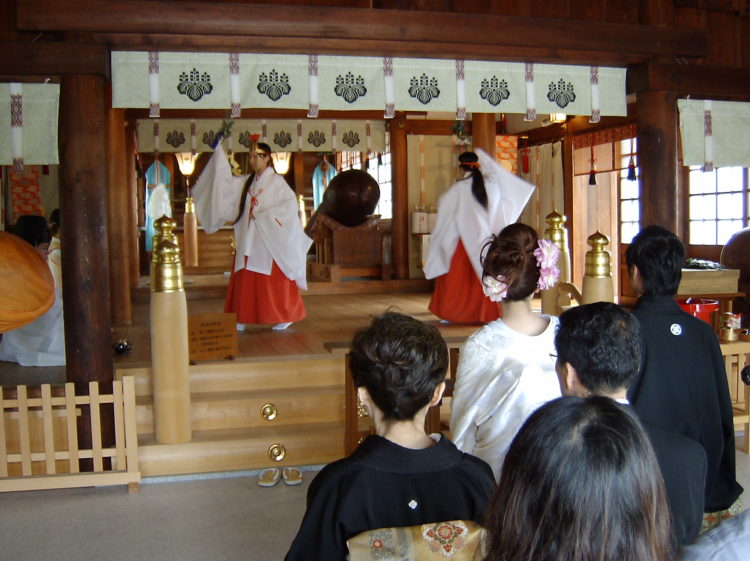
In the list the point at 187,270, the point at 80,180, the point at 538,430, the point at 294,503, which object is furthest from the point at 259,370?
the point at 187,270

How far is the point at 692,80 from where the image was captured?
5.16m

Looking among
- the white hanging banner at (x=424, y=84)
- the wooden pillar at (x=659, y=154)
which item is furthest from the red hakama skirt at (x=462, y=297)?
the white hanging banner at (x=424, y=84)

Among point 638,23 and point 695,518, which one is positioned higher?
point 638,23

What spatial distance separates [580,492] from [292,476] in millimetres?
3362

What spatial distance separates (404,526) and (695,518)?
645 millimetres

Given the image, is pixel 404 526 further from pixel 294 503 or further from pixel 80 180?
pixel 80 180

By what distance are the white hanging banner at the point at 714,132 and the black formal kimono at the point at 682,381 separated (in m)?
3.30

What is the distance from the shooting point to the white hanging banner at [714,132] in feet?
17.2

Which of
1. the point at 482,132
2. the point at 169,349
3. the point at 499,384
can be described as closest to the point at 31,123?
the point at 169,349

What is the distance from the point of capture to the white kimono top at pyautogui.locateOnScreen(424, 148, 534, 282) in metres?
6.50

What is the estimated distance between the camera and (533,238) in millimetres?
2547

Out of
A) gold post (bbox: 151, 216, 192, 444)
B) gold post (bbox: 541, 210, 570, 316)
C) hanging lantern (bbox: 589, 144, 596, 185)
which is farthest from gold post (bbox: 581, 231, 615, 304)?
hanging lantern (bbox: 589, 144, 596, 185)

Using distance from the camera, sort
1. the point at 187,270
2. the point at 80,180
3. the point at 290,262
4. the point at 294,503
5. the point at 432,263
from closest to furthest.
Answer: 1. the point at 294,503
2. the point at 80,180
3. the point at 290,262
4. the point at 432,263
5. the point at 187,270

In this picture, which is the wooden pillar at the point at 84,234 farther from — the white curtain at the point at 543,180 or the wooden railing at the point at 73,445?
the white curtain at the point at 543,180
